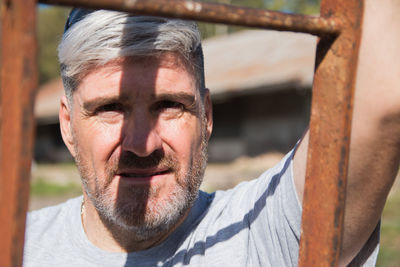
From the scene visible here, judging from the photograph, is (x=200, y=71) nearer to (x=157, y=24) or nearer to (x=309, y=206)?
(x=157, y=24)

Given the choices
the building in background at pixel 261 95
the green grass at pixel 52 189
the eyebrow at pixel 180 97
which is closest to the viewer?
the eyebrow at pixel 180 97

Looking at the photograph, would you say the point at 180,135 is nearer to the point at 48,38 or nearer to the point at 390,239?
the point at 390,239

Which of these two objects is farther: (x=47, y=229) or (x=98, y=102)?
(x=47, y=229)

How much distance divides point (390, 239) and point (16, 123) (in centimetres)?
517

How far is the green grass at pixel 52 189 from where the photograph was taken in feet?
34.1

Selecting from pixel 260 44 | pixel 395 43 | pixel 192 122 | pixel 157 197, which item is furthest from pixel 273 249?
pixel 260 44

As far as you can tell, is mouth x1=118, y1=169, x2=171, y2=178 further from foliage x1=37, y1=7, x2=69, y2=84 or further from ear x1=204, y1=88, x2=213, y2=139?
foliage x1=37, y1=7, x2=69, y2=84

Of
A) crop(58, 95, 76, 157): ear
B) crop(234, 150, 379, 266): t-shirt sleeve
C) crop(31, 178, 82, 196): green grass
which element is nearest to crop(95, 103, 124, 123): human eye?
crop(58, 95, 76, 157): ear

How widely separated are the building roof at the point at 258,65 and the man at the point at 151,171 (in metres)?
7.67

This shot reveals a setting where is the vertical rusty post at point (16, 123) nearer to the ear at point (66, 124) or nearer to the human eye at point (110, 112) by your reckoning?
the human eye at point (110, 112)

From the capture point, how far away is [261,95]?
37.1ft

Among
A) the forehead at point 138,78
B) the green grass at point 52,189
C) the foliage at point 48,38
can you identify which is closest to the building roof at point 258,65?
the green grass at point 52,189

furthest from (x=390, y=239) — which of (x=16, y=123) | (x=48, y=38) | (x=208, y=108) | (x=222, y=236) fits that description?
(x=48, y=38)

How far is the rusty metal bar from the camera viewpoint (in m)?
0.79
